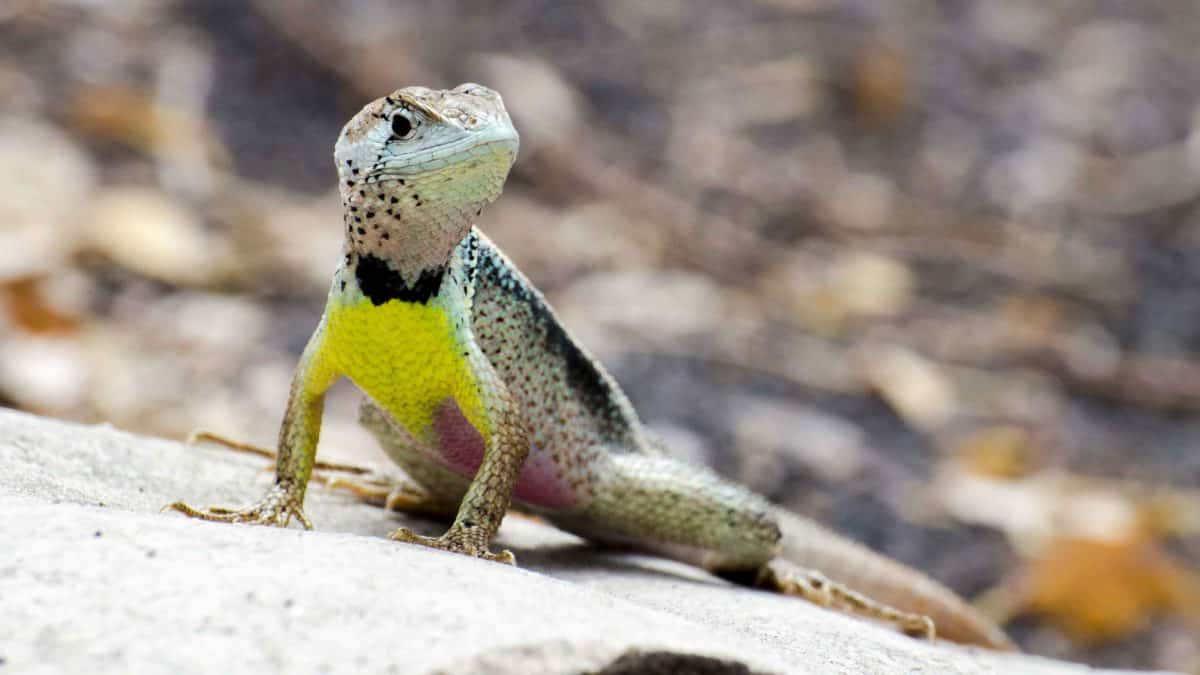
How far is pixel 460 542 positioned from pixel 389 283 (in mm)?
694

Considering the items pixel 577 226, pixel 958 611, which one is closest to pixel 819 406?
pixel 577 226

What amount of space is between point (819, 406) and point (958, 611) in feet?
10.8

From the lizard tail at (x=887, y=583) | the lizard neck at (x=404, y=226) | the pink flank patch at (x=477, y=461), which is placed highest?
the lizard neck at (x=404, y=226)

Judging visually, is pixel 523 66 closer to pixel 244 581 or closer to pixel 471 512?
pixel 471 512

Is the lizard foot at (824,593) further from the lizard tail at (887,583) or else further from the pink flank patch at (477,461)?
the pink flank patch at (477,461)


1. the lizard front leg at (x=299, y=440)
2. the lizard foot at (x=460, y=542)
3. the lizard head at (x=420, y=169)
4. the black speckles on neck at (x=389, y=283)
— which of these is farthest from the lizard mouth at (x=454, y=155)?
the lizard foot at (x=460, y=542)

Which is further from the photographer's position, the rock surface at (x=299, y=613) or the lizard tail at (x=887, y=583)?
the lizard tail at (x=887, y=583)

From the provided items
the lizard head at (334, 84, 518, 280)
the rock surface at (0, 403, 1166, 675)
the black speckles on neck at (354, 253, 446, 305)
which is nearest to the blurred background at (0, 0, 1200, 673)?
the black speckles on neck at (354, 253, 446, 305)

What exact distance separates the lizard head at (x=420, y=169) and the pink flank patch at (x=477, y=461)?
510 millimetres

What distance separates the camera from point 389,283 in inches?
124

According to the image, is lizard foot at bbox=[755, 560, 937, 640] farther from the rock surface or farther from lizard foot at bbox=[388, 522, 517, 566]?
lizard foot at bbox=[388, 522, 517, 566]

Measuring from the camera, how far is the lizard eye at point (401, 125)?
2.98 metres

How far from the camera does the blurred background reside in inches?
261

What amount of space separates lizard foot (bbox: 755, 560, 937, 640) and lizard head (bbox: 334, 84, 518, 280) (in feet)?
5.73
